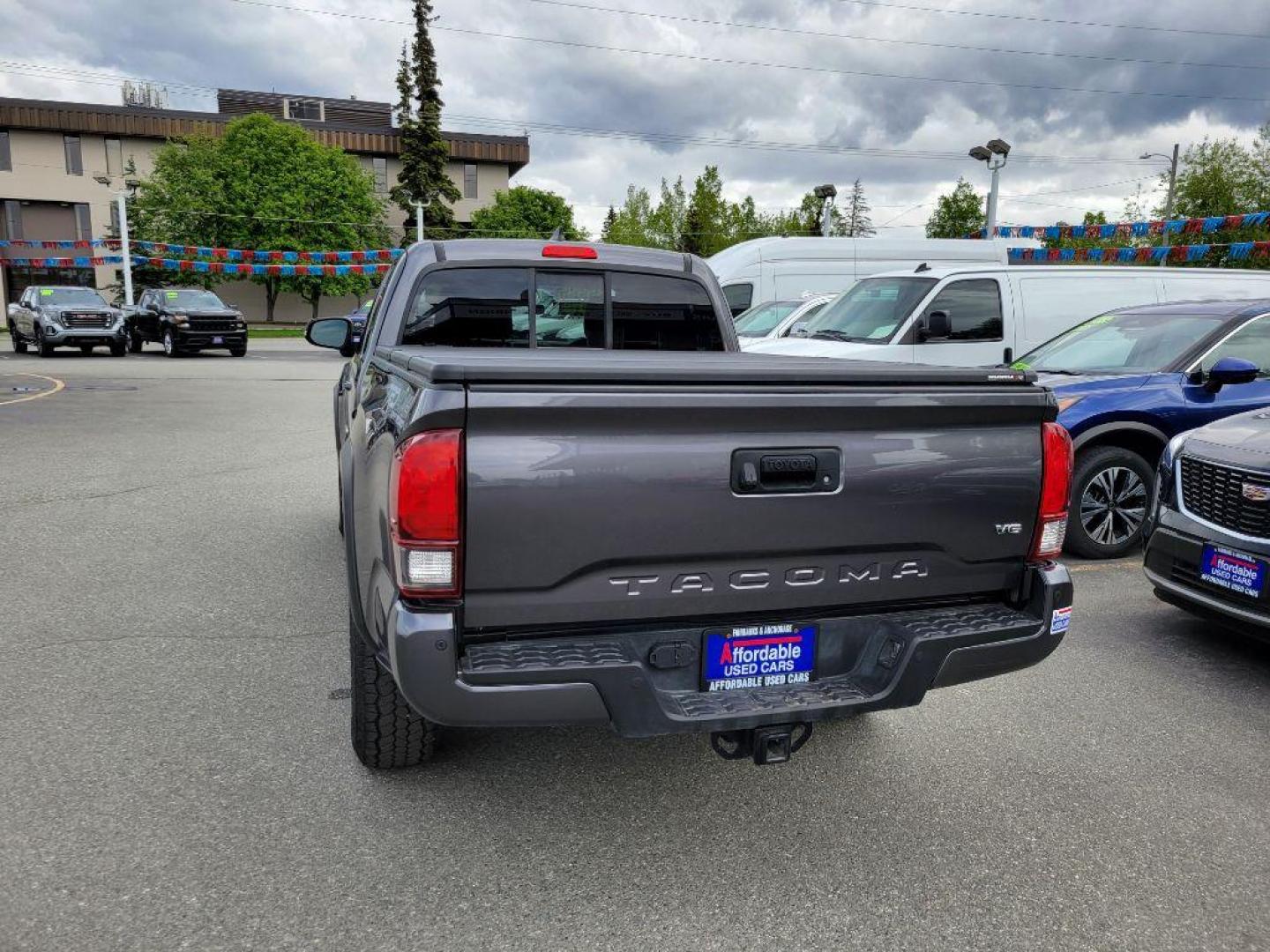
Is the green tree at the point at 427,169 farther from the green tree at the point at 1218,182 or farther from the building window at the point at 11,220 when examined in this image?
the green tree at the point at 1218,182

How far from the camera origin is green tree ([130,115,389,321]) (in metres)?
49.7

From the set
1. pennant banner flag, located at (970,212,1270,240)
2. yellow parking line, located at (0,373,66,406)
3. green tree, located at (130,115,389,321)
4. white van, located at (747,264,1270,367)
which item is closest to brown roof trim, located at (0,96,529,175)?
green tree, located at (130,115,389,321)

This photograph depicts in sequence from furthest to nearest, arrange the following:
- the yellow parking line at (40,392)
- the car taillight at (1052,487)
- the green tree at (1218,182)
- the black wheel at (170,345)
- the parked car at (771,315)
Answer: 1. the green tree at (1218,182)
2. the black wheel at (170,345)
3. the yellow parking line at (40,392)
4. the parked car at (771,315)
5. the car taillight at (1052,487)

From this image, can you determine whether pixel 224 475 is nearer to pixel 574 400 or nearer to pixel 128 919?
pixel 128 919

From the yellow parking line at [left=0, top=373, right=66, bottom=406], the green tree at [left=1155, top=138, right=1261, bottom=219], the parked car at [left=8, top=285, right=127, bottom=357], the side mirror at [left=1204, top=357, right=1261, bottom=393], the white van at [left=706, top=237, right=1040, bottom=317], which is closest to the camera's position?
the side mirror at [left=1204, top=357, right=1261, bottom=393]

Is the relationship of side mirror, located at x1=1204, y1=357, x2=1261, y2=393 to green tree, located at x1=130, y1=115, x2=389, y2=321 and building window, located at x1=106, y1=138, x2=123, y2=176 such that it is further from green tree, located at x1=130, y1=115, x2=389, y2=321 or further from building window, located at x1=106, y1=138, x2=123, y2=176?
building window, located at x1=106, y1=138, x2=123, y2=176

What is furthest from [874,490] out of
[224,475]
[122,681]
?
[224,475]

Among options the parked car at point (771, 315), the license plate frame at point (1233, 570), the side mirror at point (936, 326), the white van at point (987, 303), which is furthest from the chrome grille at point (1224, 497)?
the parked car at point (771, 315)

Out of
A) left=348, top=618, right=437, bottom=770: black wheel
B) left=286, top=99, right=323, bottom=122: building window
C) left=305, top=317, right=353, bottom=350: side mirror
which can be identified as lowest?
left=348, top=618, right=437, bottom=770: black wheel

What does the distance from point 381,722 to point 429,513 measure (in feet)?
3.85

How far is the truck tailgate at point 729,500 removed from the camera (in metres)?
2.29

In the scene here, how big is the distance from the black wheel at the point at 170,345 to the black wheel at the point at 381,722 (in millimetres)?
24826

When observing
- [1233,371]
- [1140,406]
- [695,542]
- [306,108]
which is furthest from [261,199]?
[695,542]

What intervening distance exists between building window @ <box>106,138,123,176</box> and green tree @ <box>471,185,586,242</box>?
21.2 metres
